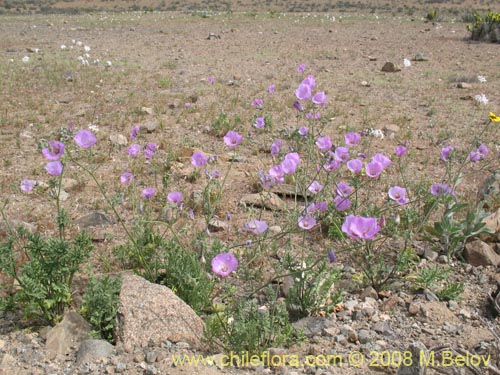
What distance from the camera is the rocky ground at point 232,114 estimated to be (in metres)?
2.16

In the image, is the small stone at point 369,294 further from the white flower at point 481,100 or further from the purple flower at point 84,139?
the white flower at point 481,100

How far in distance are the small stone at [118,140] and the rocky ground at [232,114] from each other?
0.02 meters

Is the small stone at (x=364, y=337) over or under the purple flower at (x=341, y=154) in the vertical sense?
under

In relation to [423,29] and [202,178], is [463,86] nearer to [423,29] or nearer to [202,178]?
[202,178]

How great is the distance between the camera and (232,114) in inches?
236

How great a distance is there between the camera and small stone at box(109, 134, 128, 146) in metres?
4.89

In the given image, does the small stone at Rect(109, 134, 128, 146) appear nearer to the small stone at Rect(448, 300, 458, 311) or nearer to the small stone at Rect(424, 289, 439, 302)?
the small stone at Rect(424, 289, 439, 302)

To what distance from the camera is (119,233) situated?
11.0 feet

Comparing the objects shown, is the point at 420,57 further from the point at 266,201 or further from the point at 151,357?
the point at 151,357

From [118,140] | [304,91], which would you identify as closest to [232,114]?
[118,140]

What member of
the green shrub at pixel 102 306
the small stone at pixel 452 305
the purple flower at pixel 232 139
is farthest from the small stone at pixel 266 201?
the green shrub at pixel 102 306

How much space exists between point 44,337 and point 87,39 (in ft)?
38.5

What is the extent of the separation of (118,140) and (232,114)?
1623 mm

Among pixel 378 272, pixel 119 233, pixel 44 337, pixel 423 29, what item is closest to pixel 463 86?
pixel 378 272
